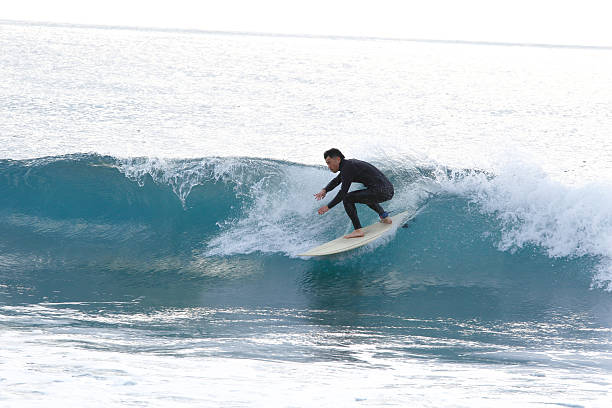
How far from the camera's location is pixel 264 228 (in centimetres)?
976

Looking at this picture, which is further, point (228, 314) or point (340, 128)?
point (340, 128)

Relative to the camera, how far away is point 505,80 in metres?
41.6

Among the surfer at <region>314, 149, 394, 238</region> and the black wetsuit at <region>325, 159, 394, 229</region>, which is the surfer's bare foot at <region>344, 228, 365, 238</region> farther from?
the black wetsuit at <region>325, 159, 394, 229</region>

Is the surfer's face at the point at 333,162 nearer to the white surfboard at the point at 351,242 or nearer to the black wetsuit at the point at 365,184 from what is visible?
the black wetsuit at the point at 365,184

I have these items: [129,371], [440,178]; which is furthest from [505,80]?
[129,371]

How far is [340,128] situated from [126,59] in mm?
26938

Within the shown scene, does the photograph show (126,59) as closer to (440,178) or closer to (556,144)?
(556,144)

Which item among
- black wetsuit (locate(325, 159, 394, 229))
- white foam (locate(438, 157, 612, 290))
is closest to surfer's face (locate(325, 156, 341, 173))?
black wetsuit (locate(325, 159, 394, 229))

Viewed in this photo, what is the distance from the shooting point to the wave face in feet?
27.8

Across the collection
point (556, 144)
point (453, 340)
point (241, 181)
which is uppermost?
point (556, 144)

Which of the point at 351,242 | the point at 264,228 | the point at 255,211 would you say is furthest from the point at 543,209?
the point at 255,211

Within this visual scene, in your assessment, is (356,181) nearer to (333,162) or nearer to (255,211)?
(333,162)

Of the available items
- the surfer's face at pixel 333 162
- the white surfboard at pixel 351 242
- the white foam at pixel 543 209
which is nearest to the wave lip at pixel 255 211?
the white foam at pixel 543 209

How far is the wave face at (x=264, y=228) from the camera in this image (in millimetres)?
8477
